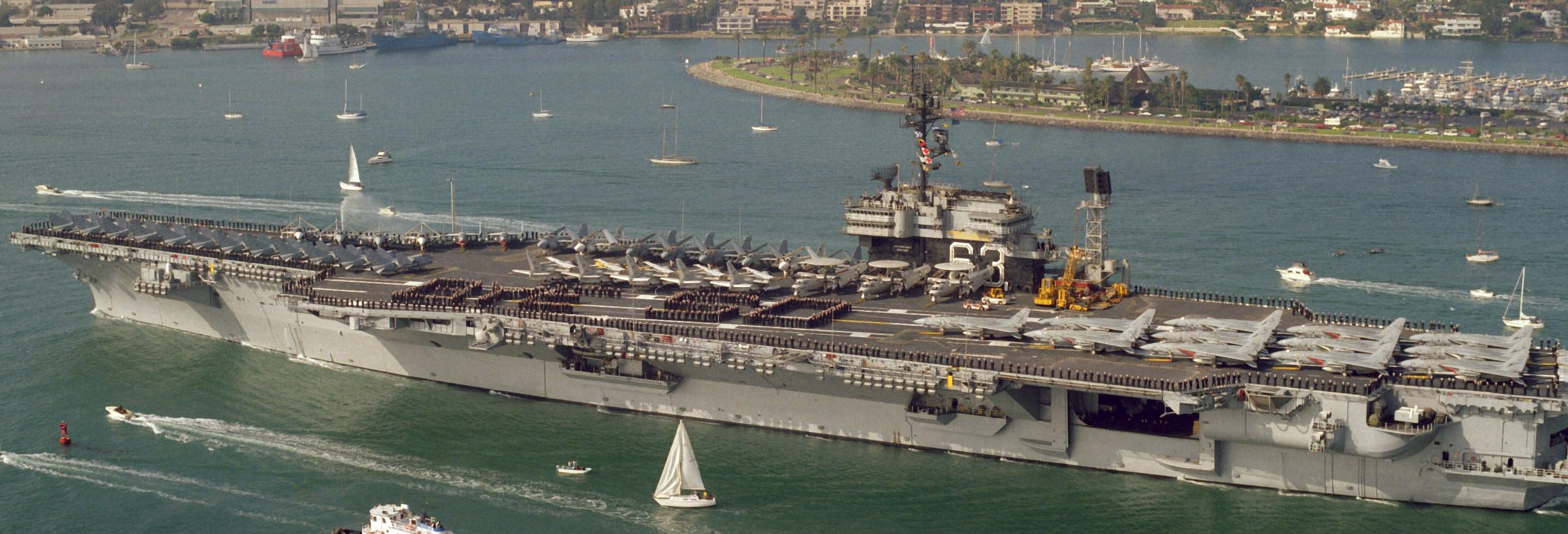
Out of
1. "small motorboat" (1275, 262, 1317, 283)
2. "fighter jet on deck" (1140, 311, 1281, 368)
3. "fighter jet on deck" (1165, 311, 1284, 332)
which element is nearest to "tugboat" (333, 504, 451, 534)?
"fighter jet on deck" (1140, 311, 1281, 368)

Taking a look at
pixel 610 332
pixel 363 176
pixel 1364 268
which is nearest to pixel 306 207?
pixel 363 176

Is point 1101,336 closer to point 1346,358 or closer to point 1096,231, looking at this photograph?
point 1346,358

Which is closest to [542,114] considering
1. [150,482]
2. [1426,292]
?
[1426,292]

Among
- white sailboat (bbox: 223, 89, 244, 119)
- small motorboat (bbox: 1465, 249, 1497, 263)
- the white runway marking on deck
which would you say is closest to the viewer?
the white runway marking on deck

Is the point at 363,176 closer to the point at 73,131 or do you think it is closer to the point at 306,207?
the point at 306,207

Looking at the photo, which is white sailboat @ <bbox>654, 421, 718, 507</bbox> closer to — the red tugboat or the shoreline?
the shoreline

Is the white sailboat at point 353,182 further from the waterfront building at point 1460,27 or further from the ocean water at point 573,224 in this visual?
the waterfront building at point 1460,27
